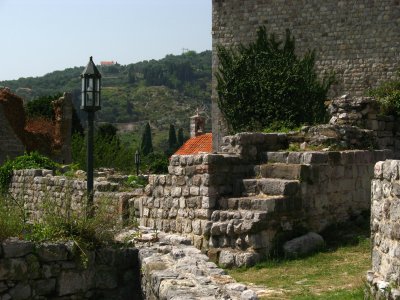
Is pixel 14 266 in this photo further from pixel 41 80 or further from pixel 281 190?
pixel 41 80

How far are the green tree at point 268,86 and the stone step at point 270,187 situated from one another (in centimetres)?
1129

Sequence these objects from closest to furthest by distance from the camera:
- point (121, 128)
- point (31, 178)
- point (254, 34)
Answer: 1. point (31, 178)
2. point (254, 34)
3. point (121, 128)

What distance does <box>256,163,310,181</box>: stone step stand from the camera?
1011cm

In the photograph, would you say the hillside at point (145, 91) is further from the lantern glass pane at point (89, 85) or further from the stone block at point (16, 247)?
the stone block at point (16, 247)

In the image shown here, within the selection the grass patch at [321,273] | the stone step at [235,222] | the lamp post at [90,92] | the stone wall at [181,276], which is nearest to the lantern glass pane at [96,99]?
the lamp post at [90,92]

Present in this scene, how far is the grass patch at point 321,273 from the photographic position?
715 cm

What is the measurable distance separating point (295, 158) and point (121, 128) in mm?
89407

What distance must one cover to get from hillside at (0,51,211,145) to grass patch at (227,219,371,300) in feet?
275

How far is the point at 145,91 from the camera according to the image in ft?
373

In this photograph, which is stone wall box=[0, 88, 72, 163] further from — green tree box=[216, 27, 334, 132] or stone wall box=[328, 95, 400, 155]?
stone wall box=[328, 95, 400, 155]

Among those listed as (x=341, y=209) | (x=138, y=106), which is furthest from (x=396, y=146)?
(x=138, y=106)

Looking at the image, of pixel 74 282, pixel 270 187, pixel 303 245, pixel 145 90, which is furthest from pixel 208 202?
pixel 145 90

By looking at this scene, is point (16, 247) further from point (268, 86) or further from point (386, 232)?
point (268, 86)

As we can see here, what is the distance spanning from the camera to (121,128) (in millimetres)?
98875
